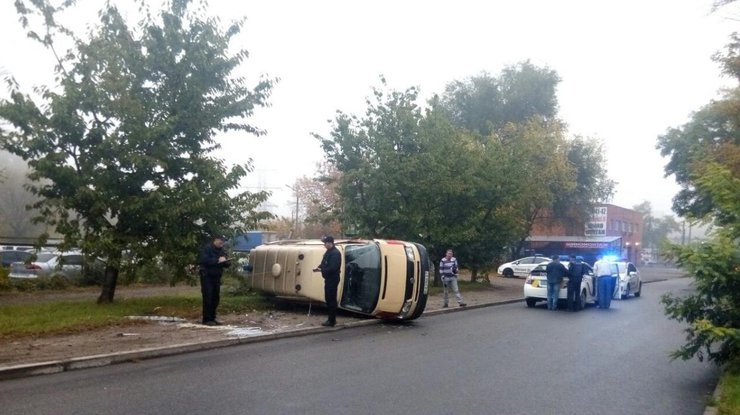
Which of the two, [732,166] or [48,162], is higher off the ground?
[732,166]

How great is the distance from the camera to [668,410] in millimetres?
7281

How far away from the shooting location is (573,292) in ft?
61.8

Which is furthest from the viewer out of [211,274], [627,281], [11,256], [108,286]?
[627,281]

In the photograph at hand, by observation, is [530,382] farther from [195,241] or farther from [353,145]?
[353,145]

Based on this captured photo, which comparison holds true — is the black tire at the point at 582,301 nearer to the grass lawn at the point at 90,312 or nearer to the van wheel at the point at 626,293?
the van wheel at the point at 626,293

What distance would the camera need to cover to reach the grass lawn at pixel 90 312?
36.4 ft

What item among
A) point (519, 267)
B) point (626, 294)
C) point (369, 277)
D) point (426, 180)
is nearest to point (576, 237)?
point (519, 267)

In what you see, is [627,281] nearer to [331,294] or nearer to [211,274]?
[331,294]

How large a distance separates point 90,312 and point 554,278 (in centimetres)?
1197

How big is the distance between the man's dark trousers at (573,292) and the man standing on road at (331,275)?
320 inches

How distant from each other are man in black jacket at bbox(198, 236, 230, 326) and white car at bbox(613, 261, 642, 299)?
54.2ft

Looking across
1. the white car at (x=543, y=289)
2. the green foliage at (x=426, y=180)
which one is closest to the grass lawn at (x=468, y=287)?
the green foliage at (x=426, y=180)

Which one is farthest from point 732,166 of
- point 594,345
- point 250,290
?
point 250,290

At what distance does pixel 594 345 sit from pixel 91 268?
44.6ft
